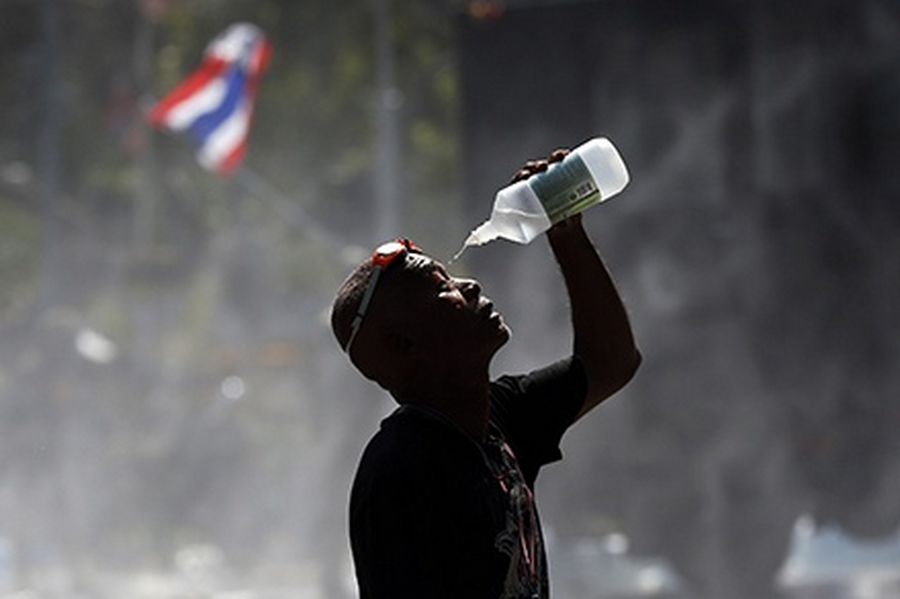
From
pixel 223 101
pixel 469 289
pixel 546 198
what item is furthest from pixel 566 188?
pixel 223 101

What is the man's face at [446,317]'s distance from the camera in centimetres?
243

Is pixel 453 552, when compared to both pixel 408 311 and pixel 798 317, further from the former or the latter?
pixel 798 317

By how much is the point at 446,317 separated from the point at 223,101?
12.4 metres

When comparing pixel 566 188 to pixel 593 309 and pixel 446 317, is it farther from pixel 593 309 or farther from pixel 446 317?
pixel 446 317

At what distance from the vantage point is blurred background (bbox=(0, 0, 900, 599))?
8438 millimetres

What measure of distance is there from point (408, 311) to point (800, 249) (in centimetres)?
614

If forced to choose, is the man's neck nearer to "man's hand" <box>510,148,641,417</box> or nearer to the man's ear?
the man's ear

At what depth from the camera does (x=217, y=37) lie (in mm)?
17047

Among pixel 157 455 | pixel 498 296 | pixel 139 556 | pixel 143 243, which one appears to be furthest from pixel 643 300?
pixel 143 243

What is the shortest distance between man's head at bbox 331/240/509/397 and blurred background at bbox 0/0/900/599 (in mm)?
5921

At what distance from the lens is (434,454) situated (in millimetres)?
2393

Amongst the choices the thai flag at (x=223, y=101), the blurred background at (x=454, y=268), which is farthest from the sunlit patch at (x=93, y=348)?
the thai flag at (x=223, y=101)

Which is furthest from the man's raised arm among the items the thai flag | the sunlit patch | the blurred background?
the sunlit patch

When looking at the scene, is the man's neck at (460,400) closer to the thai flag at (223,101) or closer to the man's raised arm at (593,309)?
the man's raised arm at (593,309)
